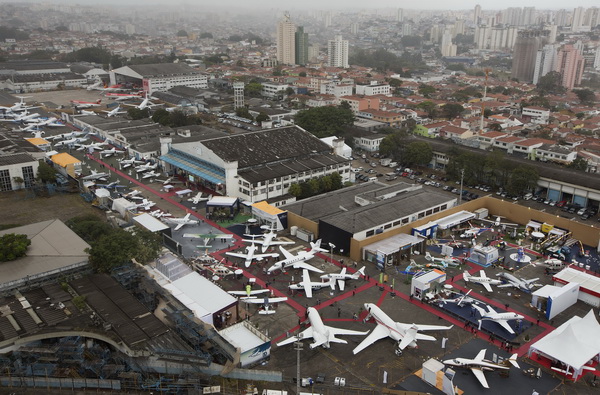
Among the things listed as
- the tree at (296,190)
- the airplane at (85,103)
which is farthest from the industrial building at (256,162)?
the airplane at (85,103)

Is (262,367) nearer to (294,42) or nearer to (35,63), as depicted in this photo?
(35,63)

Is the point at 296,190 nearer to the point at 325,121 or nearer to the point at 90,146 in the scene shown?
the point at 325,121

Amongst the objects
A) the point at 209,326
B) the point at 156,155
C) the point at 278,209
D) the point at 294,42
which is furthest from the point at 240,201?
the point at 294,42

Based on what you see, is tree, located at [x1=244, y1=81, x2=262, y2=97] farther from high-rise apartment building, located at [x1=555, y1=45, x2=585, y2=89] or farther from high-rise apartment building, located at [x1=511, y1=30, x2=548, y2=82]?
high-rise apartment building, located at [x1=511, y1=30, x2=548, y2=82]

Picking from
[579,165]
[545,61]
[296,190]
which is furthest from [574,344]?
[545,61]

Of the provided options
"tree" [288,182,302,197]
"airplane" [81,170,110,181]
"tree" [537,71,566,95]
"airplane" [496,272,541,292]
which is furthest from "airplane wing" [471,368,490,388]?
"tree" [537,71,566,95]

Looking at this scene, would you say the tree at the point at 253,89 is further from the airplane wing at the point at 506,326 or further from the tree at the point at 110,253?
the airplane wing at the point at 506,326

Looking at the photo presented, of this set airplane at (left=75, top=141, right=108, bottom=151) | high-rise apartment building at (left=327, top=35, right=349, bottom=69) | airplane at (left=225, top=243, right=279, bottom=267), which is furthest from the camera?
high-rise apartment building at (left=327, top=35, right=349, bottom=69)
